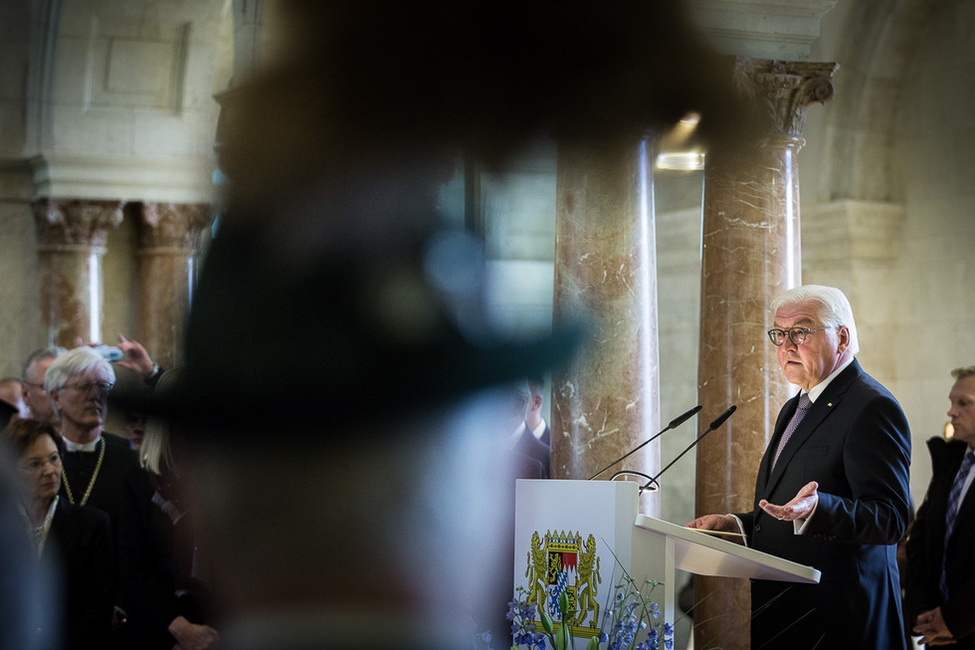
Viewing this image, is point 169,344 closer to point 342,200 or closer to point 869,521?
point 342,200

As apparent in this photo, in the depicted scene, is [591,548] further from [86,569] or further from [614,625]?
[86,569]

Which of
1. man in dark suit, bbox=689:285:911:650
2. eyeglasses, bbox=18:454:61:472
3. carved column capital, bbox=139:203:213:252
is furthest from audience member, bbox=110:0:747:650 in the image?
carved column capital, bbox=139:203:213:252

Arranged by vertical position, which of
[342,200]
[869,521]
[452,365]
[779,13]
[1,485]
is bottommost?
[869,521]

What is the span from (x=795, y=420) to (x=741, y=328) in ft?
5.85

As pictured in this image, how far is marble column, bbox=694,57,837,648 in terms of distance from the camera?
4938mm

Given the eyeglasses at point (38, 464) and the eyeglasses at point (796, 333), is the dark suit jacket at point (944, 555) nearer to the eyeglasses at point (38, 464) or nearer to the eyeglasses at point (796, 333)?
the eyeglasses at point (796, 333)

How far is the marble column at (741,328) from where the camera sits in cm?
494

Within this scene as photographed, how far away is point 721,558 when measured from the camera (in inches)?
104

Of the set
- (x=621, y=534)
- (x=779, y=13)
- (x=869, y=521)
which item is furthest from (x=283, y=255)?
(x=779, y=13)

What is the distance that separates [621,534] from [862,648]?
101 cm

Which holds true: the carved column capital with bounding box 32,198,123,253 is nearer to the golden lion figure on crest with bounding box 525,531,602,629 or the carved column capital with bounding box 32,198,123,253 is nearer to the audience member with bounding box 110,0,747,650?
the golden lion figure on crest with bounding box 525,531,602,629

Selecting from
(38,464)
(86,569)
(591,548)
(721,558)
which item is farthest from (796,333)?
(38,464)

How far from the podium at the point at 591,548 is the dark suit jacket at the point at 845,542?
0.47 meters

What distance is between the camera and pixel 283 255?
2.39ft
